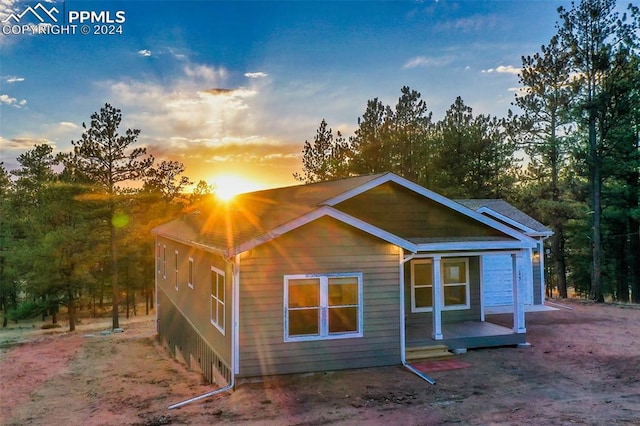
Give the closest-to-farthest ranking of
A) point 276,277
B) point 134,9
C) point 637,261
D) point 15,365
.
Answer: point 276,277 < point 134,9 < point 15,365 < point 637,261

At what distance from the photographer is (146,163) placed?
25734 millimetres

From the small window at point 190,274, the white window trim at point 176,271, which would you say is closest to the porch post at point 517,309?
the small window at point 190,274

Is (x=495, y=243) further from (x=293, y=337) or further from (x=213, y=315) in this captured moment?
(x=213, y=315)

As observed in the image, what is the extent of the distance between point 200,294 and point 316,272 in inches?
174

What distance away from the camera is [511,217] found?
18.7 metres

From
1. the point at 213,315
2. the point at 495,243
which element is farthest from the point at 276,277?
the point at 495,243

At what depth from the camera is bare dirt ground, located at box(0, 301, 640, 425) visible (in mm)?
7141

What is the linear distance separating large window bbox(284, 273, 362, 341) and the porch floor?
2011mm

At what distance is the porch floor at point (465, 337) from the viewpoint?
1094 centimetres

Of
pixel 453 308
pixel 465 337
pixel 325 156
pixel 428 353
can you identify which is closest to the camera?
pixel 428 353

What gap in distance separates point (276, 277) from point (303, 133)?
25065mm

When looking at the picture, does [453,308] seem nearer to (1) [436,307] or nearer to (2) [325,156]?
(1) [436,307]

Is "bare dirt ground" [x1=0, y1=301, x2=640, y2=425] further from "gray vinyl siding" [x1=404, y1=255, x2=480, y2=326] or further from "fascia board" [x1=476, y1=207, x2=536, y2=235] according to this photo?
"fascia board" [x1=476, y1=207, x2=536, y2=235]

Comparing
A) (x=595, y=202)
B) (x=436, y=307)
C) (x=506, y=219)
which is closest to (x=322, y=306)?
(x=436, y=307)
